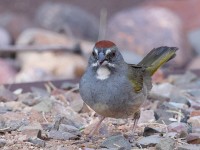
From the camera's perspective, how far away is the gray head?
14.5 feet

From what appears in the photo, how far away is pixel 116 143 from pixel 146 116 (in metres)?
0.84

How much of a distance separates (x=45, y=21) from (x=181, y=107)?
5710 mm

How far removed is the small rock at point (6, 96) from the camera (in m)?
5.50

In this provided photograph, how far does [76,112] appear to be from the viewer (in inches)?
209

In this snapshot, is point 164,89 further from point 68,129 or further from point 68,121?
point 68,129

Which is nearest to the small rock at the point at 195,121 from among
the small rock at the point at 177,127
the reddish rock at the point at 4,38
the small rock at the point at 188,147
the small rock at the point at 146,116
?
the small rock at the point at 177,127

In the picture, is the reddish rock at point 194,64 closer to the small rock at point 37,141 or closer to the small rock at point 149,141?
the small rock at point 149,141

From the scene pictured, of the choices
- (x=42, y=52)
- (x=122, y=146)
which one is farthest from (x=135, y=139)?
(x=42, y=52)

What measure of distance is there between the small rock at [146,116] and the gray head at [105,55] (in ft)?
2.20

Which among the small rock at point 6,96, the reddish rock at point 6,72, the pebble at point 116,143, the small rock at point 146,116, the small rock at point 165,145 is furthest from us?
the reddish rock at point 6,72

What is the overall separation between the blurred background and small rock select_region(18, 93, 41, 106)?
202 cm

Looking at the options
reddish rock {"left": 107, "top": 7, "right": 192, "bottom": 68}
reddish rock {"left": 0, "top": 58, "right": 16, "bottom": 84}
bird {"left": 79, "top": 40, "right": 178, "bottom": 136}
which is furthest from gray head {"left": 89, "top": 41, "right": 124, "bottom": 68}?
reddish rock {"left": 107, "top": 7, "right": 192, "bottom": 68}

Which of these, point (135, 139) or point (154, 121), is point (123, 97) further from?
point (154, 121)

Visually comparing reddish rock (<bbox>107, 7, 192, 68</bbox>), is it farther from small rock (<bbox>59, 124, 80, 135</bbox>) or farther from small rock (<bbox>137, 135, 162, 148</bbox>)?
small rock (<bbox>137, 135, 162, 148</bbox>)
